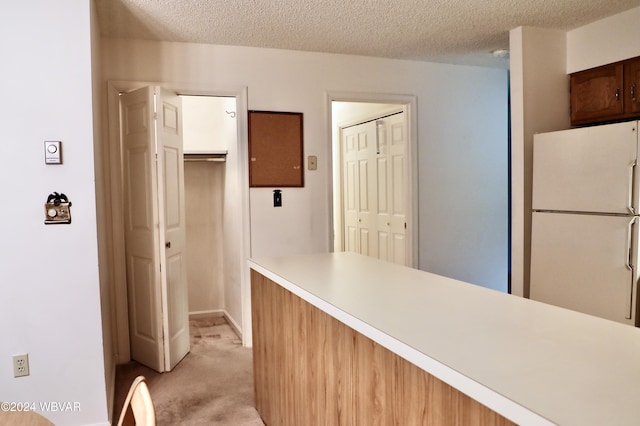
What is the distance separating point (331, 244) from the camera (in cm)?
420

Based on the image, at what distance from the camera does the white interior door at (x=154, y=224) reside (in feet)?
10.9

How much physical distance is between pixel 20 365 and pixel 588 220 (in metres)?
3.41

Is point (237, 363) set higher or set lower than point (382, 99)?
lower

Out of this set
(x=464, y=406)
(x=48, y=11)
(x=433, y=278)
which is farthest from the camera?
(x=48, y=11)

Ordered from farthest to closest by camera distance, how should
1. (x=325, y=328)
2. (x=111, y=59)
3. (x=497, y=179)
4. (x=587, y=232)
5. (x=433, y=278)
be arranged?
(x=497, y=179)
(x=111, y=59)
(x=587, y=232)
(x=433, y=278)
(x=325, y=328)

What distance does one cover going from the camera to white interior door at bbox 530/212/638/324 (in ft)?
9.40

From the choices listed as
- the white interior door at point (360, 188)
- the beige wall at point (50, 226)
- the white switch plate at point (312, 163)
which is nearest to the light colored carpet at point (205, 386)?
the beige wall at point (50, 226)

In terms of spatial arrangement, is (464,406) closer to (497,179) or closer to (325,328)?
(325,328)

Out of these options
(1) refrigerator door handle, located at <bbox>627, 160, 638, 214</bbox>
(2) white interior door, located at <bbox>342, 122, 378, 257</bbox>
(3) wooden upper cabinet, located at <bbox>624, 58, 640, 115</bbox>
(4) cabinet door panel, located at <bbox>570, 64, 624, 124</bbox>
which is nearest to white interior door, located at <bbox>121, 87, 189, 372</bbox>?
(2) white interior door, located at <bbox>342, 122, 378, 257</bbox>

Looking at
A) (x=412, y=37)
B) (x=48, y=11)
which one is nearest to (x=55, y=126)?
(x=48, y=11)

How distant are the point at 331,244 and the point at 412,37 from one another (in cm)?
185

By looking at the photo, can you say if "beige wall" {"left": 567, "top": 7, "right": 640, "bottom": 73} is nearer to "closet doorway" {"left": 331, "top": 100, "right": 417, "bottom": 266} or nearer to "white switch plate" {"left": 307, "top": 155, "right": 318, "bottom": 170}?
"closet doorway" {"left": 331, "top": 100, "right": 417, "bottom": 266}

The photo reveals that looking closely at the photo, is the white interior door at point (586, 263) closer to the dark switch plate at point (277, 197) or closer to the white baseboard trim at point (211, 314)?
the dark switch plate at point (277, 197)

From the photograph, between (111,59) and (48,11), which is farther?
(111,59)
